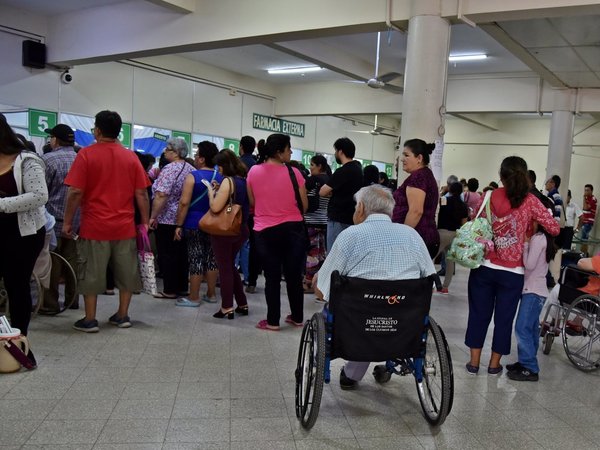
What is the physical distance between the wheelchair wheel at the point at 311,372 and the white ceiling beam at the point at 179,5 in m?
4.94

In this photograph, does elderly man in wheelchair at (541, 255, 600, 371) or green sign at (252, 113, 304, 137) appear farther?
green sign at (252, 113, 304, 137)

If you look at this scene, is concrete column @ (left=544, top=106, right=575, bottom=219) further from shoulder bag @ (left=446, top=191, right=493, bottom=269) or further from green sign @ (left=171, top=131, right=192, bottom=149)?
shoulder bag @ (left=446, top=191, right=493, bottom=269)

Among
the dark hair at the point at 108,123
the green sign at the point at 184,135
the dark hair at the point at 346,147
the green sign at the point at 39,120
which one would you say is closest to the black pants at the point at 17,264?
the dark hair at the point at 108,123

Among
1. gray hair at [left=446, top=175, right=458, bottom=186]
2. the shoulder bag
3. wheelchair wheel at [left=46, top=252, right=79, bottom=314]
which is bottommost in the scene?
wheelchair wheel at [left=46, top=252, right=79, bottom=314]

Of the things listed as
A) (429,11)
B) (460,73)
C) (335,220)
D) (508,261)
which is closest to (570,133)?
(460,73)

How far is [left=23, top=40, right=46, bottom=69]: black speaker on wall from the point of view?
305 inches

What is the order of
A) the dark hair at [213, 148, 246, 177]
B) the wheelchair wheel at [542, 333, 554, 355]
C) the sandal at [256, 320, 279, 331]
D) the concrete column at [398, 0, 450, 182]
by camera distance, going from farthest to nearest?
the concrete column at [398, 0, 450, 182] < the dark hair at [213, 148, 246, 177] < the sandal at [256, 320, 279, 331] < the wheelchair wheel at [542, 333, 554, 355]

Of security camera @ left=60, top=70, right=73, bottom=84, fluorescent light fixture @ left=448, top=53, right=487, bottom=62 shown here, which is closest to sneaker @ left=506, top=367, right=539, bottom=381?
fluorescent light fixture @ left=448, top=53, right=487, bottom=62

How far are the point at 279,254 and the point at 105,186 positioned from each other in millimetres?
1297

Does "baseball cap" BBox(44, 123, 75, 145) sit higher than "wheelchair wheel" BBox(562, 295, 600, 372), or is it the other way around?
"baseball cap" BBox(44, 123, 75, 145)

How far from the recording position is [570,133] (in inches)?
381

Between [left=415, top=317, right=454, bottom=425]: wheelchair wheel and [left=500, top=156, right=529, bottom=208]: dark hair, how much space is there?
40.1 inches

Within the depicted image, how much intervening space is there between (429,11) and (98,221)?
343 cm

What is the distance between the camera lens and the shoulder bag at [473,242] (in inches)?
120
